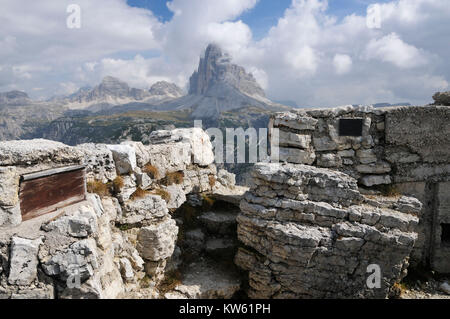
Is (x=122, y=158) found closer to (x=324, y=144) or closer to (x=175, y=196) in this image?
(x=175, y=196)

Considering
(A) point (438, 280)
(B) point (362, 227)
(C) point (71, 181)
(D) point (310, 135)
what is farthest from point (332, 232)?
(C) point (71, 181)

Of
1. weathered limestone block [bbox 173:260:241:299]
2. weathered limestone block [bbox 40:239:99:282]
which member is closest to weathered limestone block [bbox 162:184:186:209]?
weathered limestone block [bbox 173:260:241:299]

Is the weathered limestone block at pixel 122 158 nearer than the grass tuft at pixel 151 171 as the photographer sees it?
Yes

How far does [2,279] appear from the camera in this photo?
6750 millimetres

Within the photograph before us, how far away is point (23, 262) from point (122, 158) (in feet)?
15.4

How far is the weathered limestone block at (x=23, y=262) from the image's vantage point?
265 inches

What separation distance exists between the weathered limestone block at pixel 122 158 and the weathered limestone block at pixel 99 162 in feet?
0.78

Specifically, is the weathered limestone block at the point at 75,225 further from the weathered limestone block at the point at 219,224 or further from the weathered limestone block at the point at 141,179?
the weathered limestone block at the point at 219,224

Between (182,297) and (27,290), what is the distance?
5.18 meters

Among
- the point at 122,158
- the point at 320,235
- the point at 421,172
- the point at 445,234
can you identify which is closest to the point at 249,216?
the point at 320,235

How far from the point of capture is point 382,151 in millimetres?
11914

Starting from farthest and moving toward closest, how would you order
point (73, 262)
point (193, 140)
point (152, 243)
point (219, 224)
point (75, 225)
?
point (193, 140) < point (219, 224) < point (152, 243) < point (75, 225) < point (73, 262)

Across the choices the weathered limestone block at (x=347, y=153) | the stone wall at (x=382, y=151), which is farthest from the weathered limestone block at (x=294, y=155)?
the weathered limestone block at (x=347, y=153)

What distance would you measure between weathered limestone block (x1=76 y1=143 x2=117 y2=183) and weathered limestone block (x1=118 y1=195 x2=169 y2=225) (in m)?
1.30
